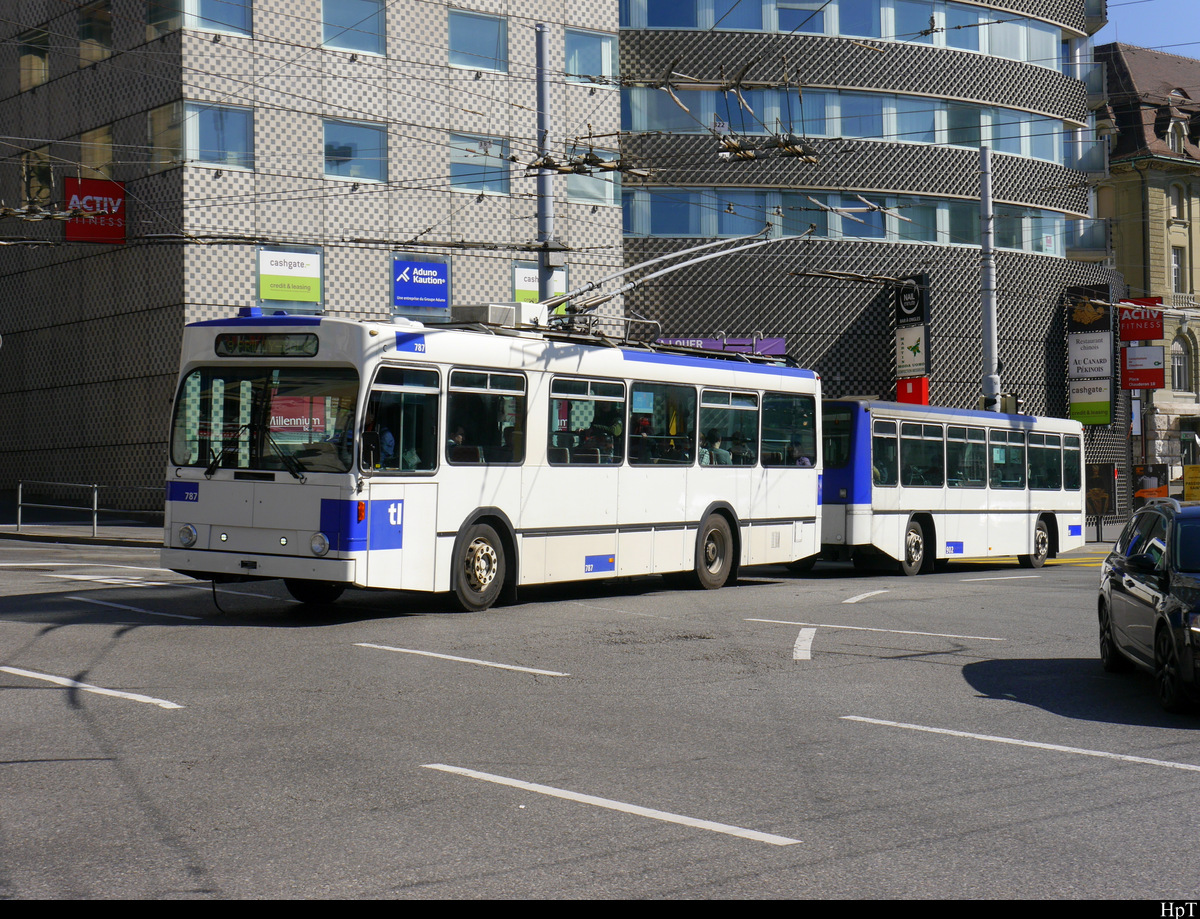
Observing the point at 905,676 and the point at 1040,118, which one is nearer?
the point at 905,676

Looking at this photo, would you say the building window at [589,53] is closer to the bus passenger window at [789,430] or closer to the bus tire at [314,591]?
the bus passenger window at [789,430]

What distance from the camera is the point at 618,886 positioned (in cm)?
492

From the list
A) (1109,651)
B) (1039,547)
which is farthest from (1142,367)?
(1109,651)

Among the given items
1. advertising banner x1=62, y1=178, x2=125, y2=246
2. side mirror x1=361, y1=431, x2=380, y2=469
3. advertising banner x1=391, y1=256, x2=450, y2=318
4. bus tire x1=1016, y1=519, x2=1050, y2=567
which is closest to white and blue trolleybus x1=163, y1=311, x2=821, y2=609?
side mirror x1=361, y1=431, x2=380, y2=469

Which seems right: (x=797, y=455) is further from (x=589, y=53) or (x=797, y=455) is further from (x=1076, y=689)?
(x=589, y=53)

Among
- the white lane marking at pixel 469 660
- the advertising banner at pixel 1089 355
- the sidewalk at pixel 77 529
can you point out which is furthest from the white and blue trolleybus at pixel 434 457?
the advertising banner at pixel 1089 355

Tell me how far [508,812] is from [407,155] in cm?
2905

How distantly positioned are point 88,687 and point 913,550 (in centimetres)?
1619

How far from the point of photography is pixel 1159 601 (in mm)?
9125

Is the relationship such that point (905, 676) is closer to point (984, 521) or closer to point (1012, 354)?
point (984, 521)

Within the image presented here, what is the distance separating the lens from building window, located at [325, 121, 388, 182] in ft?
107

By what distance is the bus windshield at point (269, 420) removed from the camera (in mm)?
13016

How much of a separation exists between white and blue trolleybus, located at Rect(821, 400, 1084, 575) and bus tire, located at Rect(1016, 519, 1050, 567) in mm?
19
